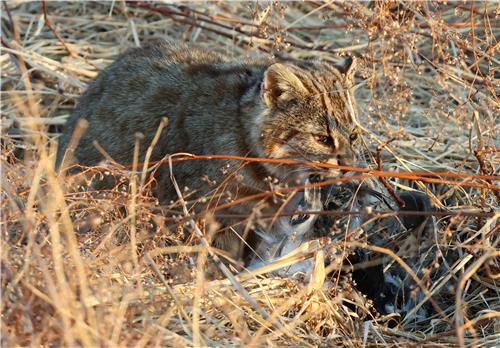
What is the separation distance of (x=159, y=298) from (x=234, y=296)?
1.25ft

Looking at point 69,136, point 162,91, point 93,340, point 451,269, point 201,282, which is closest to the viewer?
point 93,340

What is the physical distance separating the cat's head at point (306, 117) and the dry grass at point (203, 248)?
0.62ft

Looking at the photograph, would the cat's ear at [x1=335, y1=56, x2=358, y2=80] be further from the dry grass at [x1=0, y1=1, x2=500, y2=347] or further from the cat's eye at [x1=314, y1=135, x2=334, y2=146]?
the cat's eye at [x1=314, y1=135, x2=334, y2=146]

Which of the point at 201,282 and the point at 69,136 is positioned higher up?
the point at 201,282

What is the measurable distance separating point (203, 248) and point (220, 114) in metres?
1.54

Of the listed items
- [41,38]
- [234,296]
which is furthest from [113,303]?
[41,38]

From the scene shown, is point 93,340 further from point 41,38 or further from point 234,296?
point 41,38

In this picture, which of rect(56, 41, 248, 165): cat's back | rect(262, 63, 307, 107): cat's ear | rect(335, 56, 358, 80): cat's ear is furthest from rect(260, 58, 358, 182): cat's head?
rect(56, 41, 248, 165): cat's back

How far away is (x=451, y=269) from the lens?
13.2ft

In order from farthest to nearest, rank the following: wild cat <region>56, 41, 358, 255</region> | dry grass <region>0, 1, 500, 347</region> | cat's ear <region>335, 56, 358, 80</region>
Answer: cat's ear <region>335, 56, 358, 80</region>
wild cat <region>56, 41, 358, 255</region>
dry grass <region>0, 1, 500, 347</region>

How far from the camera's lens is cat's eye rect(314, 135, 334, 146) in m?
4.28

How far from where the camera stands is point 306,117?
434 cm

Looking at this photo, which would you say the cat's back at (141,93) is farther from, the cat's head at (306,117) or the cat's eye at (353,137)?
the cat's eye at (353,137)

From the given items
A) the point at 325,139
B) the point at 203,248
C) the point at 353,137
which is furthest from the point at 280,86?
the point at 203,248
